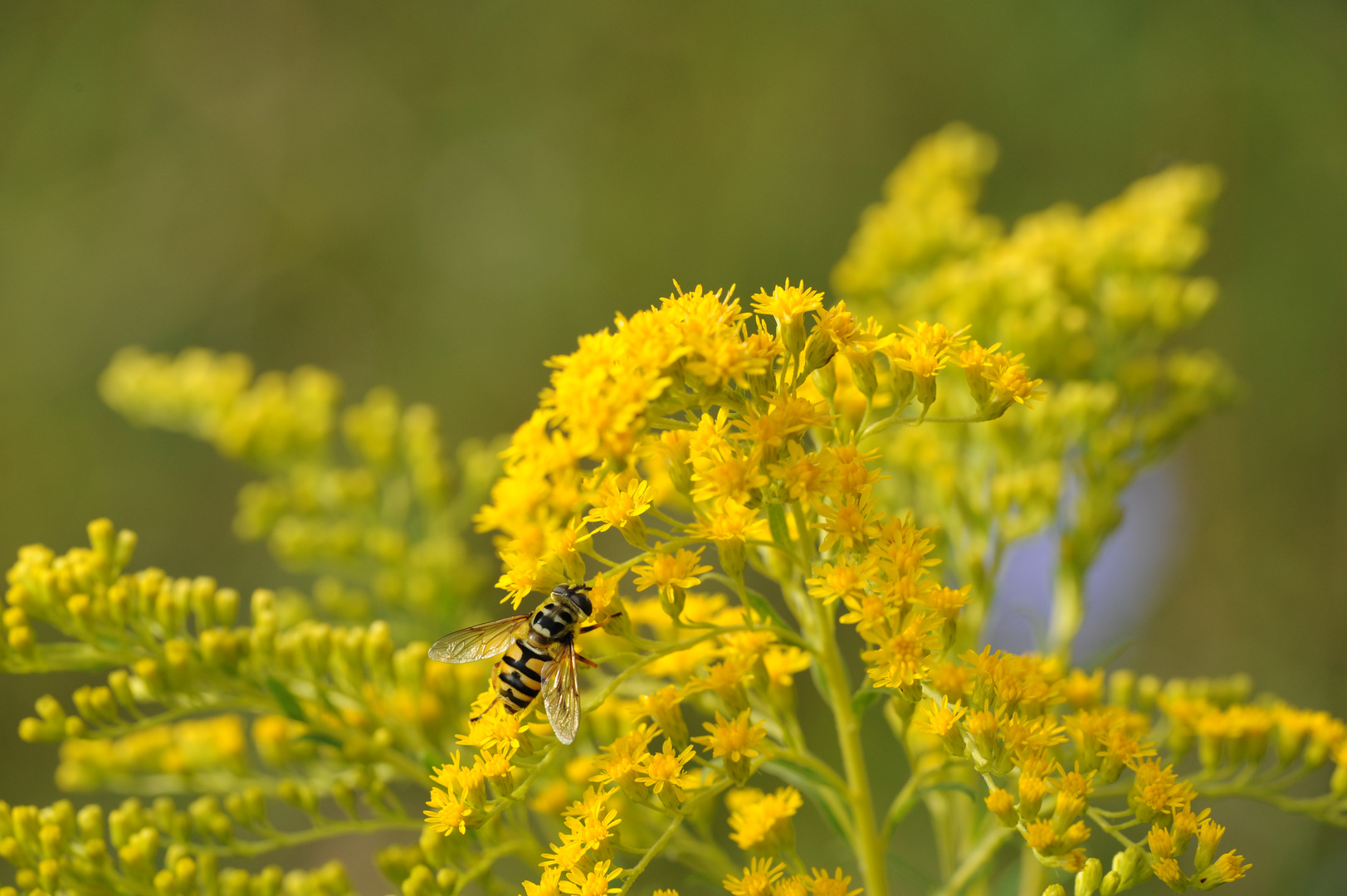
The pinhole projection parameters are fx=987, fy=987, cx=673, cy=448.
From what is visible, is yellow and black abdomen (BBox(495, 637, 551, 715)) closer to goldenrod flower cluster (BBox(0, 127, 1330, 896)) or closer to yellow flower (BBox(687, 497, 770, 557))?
goldenrod flower cluster (BBox(0, 127, 1330, 896))

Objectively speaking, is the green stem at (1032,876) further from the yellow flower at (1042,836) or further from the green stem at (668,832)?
the green stem at (668,832)

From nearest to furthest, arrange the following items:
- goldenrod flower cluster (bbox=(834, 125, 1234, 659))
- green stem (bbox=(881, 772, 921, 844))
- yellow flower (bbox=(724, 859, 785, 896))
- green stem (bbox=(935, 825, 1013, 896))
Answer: yellow flower (bbox=(724, 859, 785, 896)) < green stem (bbox=(881, 772, 921, 844)) < green stem (bbox=(935, 825, 1013, 896)) < goldenrod flower cluster (bbox=(834, 125, 1234, 659))

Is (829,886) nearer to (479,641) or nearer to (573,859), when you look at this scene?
(573,859)

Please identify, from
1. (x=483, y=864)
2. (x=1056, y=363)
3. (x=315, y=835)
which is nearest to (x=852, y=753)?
(x=483, y=864)

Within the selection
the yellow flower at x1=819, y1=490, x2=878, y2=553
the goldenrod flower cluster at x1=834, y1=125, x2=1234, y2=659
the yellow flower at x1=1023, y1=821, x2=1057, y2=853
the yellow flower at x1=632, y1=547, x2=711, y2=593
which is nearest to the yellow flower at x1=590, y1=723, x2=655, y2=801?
the yellow flower at x1=632, y1=547, x2=711, y2=593

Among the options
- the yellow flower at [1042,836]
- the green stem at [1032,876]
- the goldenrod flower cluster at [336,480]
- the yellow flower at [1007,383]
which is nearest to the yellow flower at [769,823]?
the yellow flower at [1042,836]

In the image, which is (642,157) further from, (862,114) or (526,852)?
(526,852)

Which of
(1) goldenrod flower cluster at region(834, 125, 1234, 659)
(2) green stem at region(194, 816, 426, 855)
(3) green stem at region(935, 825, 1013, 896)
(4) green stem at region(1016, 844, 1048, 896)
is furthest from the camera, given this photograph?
(1) goldenrod flower cluster at region(834, 125, 1234, 659)
